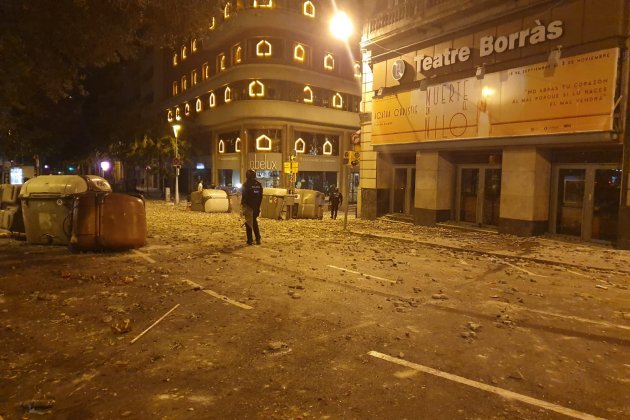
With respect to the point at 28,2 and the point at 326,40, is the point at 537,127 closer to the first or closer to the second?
the point at 28,2

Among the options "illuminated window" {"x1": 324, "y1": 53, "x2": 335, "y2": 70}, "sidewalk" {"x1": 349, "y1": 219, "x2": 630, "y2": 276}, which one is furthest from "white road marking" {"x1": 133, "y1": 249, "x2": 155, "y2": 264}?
"illuminated window" {"x1": 324, "y1": 53, "x2": 335, "y2": 70}

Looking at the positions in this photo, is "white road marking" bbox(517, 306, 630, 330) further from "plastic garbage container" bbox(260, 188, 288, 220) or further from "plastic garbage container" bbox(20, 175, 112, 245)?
"plastic garbage container" bbox(260, 188, 288, 220)

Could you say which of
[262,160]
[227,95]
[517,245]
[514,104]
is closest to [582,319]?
[517,245]

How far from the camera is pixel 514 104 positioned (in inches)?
590

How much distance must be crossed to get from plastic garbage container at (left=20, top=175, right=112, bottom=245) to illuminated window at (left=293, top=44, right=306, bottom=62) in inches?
1199

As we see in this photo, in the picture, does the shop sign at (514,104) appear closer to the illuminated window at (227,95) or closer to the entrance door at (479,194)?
the entrance door at (479,194)

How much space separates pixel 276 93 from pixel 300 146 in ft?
17.4

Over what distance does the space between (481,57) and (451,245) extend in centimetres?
741

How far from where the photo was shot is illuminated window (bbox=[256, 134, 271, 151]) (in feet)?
129

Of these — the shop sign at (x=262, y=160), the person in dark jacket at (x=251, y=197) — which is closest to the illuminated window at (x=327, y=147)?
the shop sign at (x=262, y=160)

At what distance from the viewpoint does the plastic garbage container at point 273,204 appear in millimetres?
20625

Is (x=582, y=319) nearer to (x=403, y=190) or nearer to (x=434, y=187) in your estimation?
(x=434, y=187)

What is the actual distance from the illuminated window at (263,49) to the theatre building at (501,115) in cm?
1883

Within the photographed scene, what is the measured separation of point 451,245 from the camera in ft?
42.9
